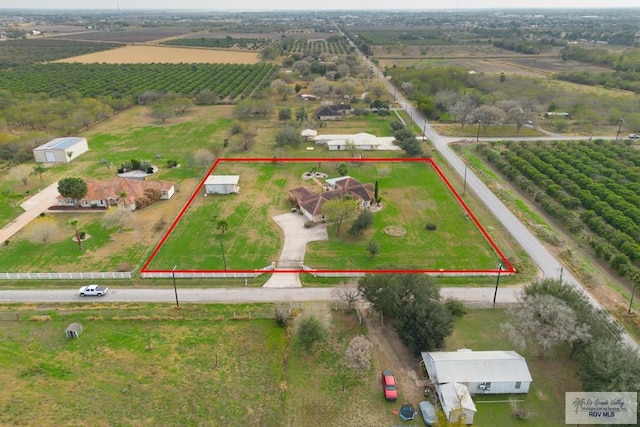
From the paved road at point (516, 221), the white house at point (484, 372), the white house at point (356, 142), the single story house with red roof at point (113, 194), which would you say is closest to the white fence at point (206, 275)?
the single story house with red roof at point (113, 194)

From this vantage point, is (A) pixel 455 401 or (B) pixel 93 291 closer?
(A) pixel 455 401

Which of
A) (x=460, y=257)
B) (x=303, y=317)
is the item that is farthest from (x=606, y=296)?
(x=303, y=317)

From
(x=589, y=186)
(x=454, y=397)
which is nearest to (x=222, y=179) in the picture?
(x=454, y=397)

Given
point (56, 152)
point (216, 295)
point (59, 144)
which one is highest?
point (59, 144)

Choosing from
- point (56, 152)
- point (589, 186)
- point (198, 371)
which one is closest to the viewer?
point (198, 371)

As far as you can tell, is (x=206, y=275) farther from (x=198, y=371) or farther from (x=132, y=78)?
(x=132, y=78)

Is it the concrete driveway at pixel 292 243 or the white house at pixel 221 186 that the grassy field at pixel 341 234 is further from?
the white house at pixel 221 186

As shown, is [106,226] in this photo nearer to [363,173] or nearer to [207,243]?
[207,243]
